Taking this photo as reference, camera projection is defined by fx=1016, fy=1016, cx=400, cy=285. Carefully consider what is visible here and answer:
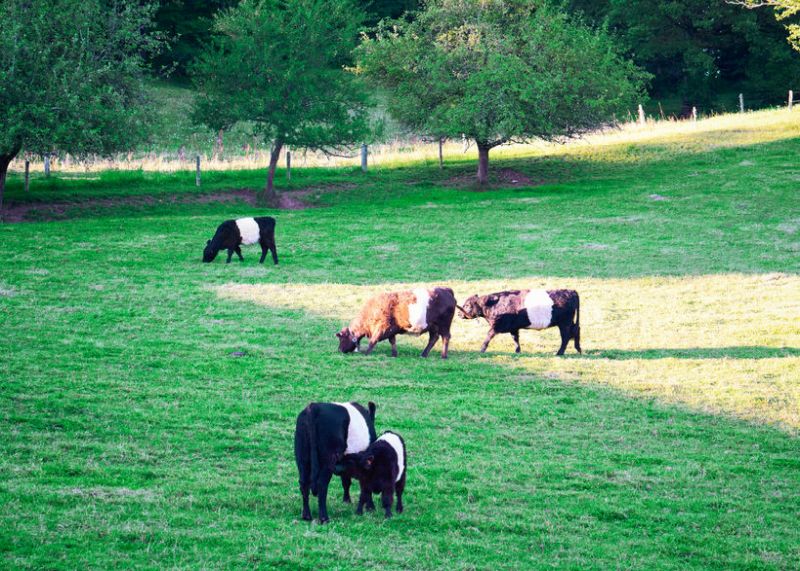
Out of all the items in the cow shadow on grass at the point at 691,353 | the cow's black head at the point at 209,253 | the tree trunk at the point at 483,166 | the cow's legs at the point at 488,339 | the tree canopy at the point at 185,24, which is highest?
the tree canopy at the point at 185,24

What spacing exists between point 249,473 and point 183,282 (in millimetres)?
13545

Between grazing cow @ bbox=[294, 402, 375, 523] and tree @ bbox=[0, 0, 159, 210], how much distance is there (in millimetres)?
25424

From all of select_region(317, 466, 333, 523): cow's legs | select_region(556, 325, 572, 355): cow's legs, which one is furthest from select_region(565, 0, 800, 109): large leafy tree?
select_region(317, 466, 333, 523): cow's legs

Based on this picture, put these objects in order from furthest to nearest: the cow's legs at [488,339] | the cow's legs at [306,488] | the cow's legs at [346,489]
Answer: the cow's legs at [488,339], the cow's legs at [346,489], the cow's legs at [306,488]

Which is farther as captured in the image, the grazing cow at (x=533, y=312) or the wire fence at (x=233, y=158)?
the wire fence at (x=233, y=158)

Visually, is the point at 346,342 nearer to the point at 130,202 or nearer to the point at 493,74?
the point at 130,202

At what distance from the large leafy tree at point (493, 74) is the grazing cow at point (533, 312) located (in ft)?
72.1

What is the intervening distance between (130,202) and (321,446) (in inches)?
1165

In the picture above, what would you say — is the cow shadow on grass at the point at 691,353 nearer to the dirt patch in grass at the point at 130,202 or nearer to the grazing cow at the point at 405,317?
the grazing cow at the point at 405,317

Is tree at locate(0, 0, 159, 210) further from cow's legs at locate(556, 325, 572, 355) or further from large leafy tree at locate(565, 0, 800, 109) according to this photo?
large leafy tree at locate(565, 0, 800, 109)

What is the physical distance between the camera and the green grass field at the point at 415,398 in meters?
9.59

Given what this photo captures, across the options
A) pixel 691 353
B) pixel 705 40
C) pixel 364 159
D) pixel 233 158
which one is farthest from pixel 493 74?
pixel 705 40

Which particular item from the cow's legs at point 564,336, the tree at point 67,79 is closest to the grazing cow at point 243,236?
the tree at point 67,79

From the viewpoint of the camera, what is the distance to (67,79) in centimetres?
3456
